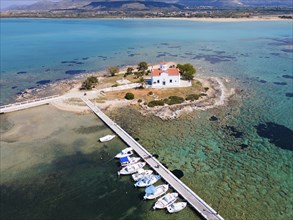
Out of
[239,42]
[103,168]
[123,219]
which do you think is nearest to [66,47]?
[239,42]

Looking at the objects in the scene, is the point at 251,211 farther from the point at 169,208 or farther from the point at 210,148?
the point at 210,148

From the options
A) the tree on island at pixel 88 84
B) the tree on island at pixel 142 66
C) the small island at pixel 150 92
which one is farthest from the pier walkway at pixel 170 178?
the tree on island at pixel 142 66

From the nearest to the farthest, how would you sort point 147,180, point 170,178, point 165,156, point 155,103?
point 147,180 → point 170,178 → point 165,156 → point 155,103

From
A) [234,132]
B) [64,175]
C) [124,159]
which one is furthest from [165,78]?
[64,175]

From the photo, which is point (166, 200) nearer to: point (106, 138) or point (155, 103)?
point (106, 138)

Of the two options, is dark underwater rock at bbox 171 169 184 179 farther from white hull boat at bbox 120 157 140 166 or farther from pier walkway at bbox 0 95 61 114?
pier walkway at bbox 0 95 61 114

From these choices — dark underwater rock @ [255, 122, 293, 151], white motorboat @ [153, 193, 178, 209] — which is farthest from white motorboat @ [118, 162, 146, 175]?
dark underwater rock @ [255, 122, 293, 151]
